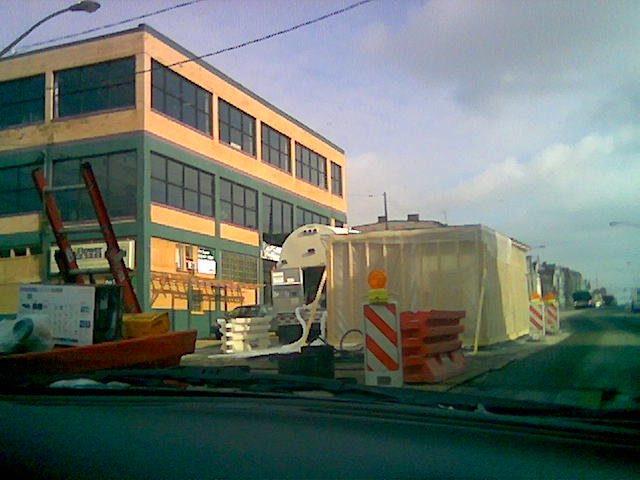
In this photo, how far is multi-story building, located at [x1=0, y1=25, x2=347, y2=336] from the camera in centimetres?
2789

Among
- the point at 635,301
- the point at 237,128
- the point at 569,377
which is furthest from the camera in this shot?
the point at 635,301

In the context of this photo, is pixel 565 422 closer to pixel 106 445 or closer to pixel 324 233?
pixel 106 445

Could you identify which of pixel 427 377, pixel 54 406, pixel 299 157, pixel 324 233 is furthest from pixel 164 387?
pixel 299 157

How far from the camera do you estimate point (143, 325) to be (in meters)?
7.75

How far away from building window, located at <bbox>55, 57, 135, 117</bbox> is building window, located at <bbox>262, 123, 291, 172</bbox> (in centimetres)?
868

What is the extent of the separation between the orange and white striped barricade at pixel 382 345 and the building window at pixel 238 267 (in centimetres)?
2403

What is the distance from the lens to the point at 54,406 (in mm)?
2566

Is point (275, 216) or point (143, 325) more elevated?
point (275, 216)

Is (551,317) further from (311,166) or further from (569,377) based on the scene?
(311,166)

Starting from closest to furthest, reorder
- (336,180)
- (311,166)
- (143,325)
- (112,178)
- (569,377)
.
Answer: (143,325) < (569,377) < (112,178) < (311,166) < (336,180)

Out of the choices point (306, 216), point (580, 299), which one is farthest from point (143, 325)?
point (580, 299)

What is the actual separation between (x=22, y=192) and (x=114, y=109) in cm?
612

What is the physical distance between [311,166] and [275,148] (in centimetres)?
257

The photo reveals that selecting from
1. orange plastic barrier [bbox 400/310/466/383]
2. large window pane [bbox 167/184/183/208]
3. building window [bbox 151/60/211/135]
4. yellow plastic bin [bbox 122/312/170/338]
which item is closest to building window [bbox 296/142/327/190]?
building window [bbox 151/60/211/135]
